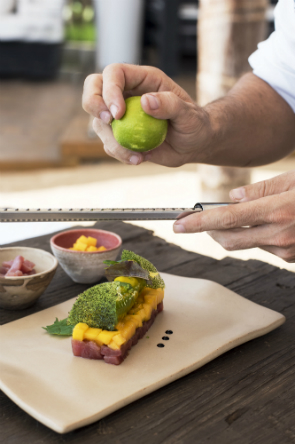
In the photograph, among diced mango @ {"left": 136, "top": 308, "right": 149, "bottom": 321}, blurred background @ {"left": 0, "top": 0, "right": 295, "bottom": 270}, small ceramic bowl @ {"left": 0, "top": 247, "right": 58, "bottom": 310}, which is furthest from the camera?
blurred background @ {"left": 0, "top": 0, "right": 295, "bottom": 270}

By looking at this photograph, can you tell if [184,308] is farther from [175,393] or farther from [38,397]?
[38,397]

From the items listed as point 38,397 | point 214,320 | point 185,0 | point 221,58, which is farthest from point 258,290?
point 185,0

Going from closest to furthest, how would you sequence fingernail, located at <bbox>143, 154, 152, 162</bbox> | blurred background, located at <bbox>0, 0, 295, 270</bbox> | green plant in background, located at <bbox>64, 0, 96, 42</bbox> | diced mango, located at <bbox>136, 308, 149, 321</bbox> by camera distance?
diced mango, located at <bbox>136, 308, 149, 321</bbox>
fingernail, located at <bbox>143, 154, 152, 162</bbox>
blurred background, located at <bbox>0, 0, 295, 270</bbox>
green plant in background, located at <bbox>64, 0, 96, 42</bbox>

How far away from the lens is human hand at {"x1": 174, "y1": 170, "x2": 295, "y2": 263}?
1144 millimetres

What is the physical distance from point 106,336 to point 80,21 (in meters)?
9.38

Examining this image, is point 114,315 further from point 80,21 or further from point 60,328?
point 80,21

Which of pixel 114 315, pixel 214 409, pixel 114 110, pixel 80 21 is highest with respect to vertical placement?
pixel 114 110

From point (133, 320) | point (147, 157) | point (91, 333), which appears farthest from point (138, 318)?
point (147, 157)

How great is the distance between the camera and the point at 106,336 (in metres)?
1.04

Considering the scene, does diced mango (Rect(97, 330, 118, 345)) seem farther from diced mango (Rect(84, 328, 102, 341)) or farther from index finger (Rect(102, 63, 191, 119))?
index finger (Rect(102, 63, 191, 119))

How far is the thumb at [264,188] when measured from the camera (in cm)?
122

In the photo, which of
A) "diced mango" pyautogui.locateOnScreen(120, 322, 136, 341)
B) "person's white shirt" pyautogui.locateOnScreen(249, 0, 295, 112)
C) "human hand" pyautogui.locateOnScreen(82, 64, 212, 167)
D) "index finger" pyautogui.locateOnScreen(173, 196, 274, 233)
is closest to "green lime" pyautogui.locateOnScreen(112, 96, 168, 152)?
"human hand" pyautogui.locateOnScreen(82, 64, 212, 167)

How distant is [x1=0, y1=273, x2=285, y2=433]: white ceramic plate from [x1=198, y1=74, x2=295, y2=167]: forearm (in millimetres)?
522

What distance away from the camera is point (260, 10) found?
291 centimetres
